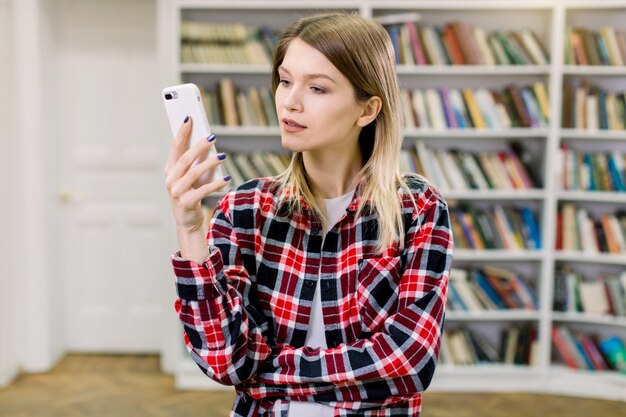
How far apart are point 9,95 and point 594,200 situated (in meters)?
3.33

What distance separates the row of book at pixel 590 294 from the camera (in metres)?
3.65

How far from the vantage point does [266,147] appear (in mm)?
3848

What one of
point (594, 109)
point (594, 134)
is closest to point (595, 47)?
point (594, 109)

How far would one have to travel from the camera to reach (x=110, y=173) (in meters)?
4.13

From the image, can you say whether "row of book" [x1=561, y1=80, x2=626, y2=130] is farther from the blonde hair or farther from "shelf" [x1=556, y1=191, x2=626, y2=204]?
the blonde hair

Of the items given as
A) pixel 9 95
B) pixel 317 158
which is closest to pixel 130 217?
pixel 9 95

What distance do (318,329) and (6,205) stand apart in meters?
3.13

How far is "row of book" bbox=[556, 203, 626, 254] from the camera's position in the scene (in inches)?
143

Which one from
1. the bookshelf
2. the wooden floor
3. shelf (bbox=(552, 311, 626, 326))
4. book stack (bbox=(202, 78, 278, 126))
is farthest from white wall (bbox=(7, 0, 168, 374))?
shelf (bbox=(552, 311, 626, 326))

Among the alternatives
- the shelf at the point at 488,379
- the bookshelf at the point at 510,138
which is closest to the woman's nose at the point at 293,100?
the bookshelf at the point at 510,138

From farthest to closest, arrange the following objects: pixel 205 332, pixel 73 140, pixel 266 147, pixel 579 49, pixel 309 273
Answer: pixel 73 140 < pixel 266 147 < pixel 579 49 < pixel 309 273 < pixel 205 332

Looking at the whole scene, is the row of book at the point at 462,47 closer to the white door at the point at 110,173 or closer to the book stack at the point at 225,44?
the book stack at the point at 225,44

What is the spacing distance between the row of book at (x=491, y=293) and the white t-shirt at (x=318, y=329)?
2.68 m

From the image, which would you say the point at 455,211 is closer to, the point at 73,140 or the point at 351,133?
the point at 73,140
